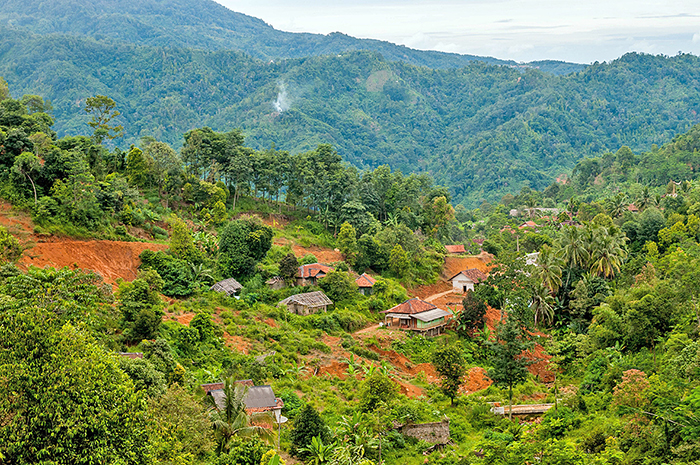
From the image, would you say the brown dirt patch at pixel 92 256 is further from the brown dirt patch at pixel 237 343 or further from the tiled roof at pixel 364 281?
the tiled roof at pixel 364 281

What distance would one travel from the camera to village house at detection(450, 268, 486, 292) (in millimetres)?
50125

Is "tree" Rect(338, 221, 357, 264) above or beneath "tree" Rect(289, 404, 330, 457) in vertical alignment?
above

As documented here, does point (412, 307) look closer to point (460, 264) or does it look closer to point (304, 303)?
point (304, 303)

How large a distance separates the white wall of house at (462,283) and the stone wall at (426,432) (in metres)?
24.9

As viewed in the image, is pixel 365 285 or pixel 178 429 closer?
pixel 178 429

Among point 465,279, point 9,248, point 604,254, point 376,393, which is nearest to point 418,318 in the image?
point 465,279

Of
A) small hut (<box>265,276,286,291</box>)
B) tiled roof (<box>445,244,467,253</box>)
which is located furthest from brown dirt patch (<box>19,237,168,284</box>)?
tiled roof (<box>445,244,467,253</box>)

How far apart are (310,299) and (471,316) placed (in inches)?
430

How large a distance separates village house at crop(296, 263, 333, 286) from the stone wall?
18.2 m

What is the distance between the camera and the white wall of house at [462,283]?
50.4 m

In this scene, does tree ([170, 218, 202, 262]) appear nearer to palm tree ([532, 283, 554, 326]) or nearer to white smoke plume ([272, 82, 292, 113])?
palm tree ([532, 283, 554, 326])

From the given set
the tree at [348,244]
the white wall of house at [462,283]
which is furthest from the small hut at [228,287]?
the white wall of house at [462,283]

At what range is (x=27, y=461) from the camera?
43.7 feet

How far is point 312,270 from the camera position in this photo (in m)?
43.4
